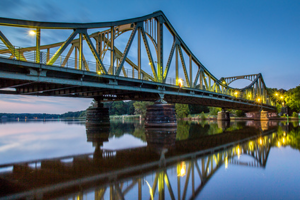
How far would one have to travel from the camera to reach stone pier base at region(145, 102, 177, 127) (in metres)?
27.5

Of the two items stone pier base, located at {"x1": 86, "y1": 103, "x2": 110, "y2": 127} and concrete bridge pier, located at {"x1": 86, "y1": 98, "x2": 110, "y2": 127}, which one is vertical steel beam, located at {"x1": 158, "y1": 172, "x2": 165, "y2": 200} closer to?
concrete bridge pier, located at {"x1": 86, "y1": 98, "x2": 110, "y2": 127}

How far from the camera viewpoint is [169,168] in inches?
314

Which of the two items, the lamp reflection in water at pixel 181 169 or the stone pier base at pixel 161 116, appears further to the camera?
the stone pier base at pixel 161 116

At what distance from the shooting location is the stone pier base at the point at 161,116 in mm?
27531

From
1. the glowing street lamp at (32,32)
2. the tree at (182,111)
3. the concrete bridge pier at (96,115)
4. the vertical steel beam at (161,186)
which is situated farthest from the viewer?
the tree at (182,111)

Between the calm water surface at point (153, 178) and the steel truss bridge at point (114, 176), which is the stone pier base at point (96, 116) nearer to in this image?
the calm water surface at point (153, 178)

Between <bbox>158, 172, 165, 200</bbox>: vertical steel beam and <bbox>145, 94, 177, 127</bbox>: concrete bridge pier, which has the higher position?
<bbox>145, 94, 177, 127</bbox>: concrete bridge pier

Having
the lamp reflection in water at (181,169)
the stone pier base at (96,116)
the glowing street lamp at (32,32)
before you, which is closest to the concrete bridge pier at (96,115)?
the stone pier base at (96,116)

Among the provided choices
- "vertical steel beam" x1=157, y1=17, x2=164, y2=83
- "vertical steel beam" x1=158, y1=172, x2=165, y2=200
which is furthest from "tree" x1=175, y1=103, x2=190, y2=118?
"vertical steel beam" x1=158, y1=172, x2=165, y2=200

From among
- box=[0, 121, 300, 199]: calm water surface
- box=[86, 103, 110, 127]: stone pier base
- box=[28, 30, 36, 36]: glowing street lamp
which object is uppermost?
box=[28, 30, 36, 36]: glowing street lamp

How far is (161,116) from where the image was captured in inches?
1086

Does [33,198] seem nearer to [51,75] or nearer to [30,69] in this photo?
[30,69]

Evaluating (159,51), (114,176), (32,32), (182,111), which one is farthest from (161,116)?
(182,111)

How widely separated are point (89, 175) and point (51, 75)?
13069 mm
